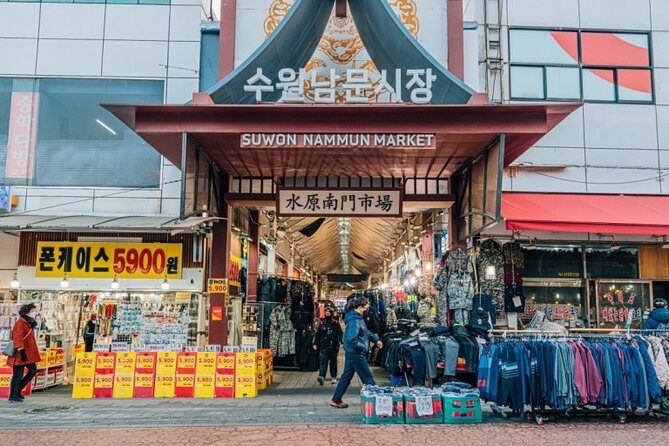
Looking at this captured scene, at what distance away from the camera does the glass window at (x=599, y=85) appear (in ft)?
42.1

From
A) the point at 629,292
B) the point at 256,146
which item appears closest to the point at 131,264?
the point at 256,146

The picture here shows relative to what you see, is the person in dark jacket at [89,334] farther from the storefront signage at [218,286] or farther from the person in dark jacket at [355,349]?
the person in dark jacket at [355,349]

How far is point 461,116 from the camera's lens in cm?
917

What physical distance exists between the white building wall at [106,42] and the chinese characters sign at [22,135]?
601mm

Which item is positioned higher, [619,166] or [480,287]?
[619,166]

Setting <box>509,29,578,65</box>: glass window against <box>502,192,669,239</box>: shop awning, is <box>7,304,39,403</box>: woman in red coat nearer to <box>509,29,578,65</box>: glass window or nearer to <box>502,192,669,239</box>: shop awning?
<box>502,192,669,239</box>: shop awning

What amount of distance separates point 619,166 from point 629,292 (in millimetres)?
2608

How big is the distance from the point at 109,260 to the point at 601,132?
1055cm

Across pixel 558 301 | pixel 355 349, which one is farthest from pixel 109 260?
pixel 558 301

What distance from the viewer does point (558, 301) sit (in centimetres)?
1224

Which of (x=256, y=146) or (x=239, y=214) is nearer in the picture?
(x=256, y=146)

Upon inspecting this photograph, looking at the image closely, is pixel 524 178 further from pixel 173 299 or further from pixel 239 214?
pixel 173 299

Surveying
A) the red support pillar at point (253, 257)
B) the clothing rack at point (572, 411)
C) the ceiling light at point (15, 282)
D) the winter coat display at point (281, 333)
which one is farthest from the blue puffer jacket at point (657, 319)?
the ceiling light at point (15, 282)

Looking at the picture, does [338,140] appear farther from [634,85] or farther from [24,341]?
[634,85]
